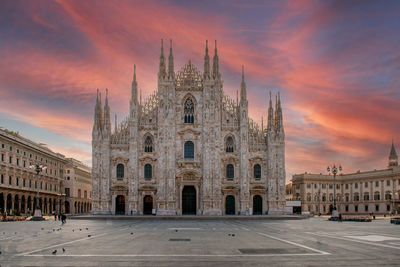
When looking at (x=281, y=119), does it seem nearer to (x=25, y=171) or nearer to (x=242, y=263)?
(x=25, y=171)

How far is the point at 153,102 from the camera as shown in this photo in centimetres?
6731

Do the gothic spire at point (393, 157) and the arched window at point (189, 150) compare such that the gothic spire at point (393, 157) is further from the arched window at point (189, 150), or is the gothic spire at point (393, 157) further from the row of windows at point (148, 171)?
the arched window at point (189, 150)

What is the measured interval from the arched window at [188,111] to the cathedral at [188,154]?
160 millimetres

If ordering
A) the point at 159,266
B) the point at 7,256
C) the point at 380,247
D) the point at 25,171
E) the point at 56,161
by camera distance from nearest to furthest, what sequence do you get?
the point at 159,266, the point at 7,256, the point at 380,247, the point at 25,171, the point at 56,161

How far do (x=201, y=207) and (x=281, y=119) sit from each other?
62.7 ft

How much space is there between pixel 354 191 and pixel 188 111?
65530mm

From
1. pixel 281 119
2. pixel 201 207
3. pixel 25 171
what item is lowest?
pixel 201 207

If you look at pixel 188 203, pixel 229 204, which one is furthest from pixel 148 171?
pixel 229 204

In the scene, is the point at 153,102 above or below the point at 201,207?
above

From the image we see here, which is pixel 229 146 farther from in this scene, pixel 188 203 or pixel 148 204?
pixel 148 204

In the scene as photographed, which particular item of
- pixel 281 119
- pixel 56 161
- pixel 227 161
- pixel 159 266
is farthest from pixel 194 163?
pixel 159 266

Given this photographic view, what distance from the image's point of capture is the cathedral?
212 feet

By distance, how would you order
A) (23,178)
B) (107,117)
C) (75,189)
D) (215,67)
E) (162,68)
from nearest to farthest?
(107,117) < (162,68) < (215,67) < (23,178) < (75,189)

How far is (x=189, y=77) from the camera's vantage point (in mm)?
68250
